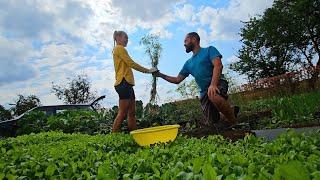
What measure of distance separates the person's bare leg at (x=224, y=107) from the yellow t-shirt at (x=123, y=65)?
201 centimetres

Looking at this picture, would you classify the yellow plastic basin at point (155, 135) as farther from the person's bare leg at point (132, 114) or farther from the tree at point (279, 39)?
the tree at point (279, 39)

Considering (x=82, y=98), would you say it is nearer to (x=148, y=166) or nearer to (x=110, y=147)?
(x=110, y=147)

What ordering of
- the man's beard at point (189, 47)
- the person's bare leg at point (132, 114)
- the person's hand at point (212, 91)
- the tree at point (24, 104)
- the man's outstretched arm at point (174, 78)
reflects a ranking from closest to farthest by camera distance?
1. the person's hand at point (212, 91)
2. the man's beard at point (189, 47)
3. the man's outstretched arm at point (174, 78)
4. the person's bare leg at point (132, 114)
5. the tree at point (24, 104)

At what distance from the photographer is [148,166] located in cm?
249

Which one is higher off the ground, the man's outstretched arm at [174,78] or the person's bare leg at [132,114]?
the man's outstretched arm at [174,78]

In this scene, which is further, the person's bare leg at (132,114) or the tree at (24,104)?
the tree at (24,104)

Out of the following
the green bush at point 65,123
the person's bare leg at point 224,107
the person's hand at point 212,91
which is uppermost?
the green bush at point 65,123

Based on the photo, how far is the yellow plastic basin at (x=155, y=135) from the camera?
522 centimetres

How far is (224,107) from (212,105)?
454 mm

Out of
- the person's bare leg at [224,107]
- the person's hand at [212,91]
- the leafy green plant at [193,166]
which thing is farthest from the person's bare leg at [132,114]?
the leafy green plant at [193,166]

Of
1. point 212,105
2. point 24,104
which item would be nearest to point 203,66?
point 212,105

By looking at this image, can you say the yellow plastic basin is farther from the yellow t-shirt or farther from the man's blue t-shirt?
the yellow t-shirt

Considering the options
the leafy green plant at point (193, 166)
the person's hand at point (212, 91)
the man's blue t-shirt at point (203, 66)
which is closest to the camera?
the leafy green plant at point (193, 166)

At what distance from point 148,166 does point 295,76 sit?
16.6m
